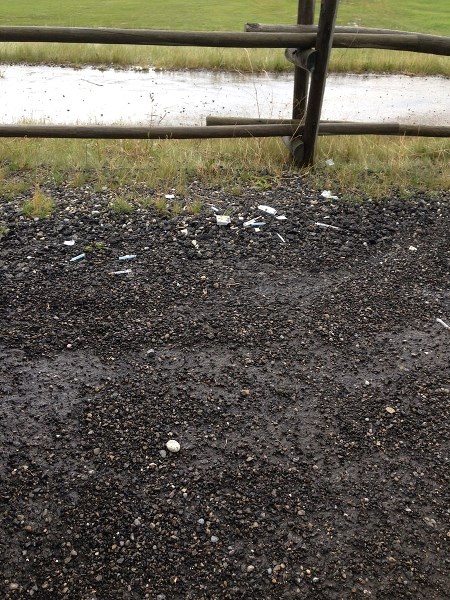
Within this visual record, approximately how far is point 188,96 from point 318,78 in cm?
573

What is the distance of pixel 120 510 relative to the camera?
2482mm

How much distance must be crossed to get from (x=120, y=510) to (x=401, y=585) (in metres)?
1.13

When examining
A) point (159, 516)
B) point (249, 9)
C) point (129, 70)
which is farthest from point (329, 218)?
point (249, 9)

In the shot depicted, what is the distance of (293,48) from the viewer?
5672 millimetres

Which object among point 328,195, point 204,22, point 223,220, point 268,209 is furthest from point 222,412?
point 204,22

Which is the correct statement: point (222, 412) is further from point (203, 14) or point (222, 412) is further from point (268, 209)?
point (203, 14)

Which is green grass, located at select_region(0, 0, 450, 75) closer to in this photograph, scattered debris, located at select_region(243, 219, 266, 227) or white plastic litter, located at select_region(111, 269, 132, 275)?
scattered debris, located at select_region(243, 219, 266, 227)

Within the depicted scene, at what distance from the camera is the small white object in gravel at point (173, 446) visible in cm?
277

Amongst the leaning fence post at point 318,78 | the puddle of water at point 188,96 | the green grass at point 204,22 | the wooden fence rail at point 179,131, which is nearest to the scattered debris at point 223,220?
the wooden fence rail at point 179,131

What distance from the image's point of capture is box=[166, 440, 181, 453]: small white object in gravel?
2.77 meters

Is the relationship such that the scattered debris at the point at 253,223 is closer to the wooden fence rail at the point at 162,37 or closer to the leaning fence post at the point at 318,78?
the leaning fence post at the point at 318,78

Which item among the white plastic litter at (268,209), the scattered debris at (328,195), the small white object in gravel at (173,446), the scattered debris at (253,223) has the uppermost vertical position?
the scattered debris at (328,195)

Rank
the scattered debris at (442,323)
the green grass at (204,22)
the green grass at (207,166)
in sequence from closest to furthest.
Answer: the scattered debris at (442,323)
the green grass at (207,166)
the green grass at (204,22)

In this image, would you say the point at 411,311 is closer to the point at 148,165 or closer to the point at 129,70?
the point at 148,165
